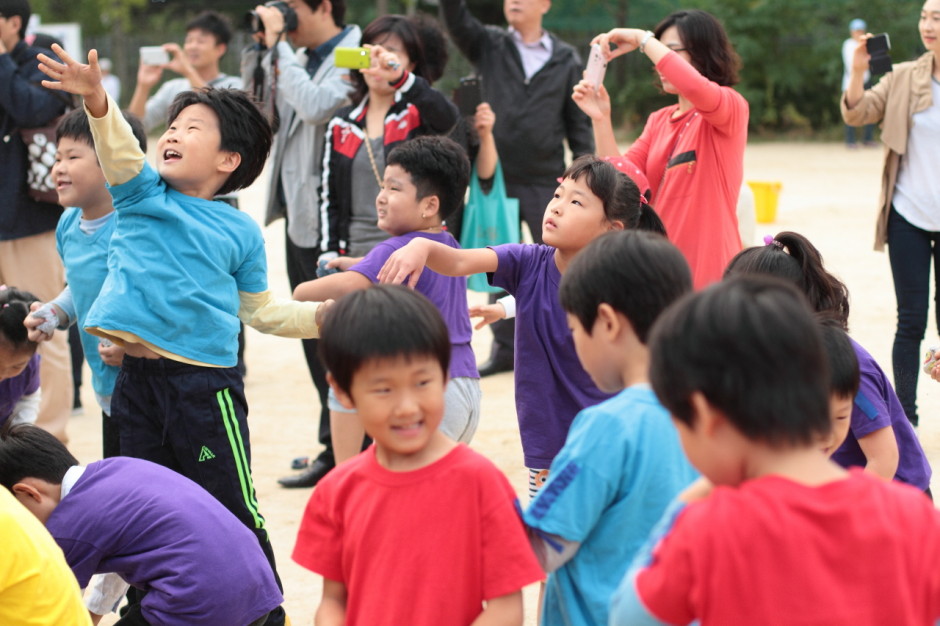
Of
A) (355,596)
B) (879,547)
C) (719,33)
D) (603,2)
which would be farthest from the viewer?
(603,2)

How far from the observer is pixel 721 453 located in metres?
1.69

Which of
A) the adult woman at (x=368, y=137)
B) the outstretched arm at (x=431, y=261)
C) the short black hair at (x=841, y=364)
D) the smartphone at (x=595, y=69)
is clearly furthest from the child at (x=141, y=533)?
the smartphone at (x=595, y=69)

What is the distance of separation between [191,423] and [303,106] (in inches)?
94.0

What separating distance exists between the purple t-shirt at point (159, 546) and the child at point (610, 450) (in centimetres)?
112

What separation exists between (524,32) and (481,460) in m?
4.82

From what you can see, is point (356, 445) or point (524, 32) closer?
point (356, 445)

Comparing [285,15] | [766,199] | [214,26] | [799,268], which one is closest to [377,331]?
[799,268]

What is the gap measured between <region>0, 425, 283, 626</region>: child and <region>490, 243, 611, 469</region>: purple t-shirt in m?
0.86

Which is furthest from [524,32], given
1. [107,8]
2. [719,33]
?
[107,8]

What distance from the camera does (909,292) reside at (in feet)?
18.4

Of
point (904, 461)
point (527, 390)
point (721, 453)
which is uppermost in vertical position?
point (721, 453)

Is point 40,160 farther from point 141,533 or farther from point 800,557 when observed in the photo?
point 800,557

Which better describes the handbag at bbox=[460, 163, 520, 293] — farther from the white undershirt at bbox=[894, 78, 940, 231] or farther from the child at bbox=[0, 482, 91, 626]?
the child at bbox=[0, 482, 91, 626]

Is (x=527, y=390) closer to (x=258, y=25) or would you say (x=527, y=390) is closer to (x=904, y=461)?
(x=904, y=461)
